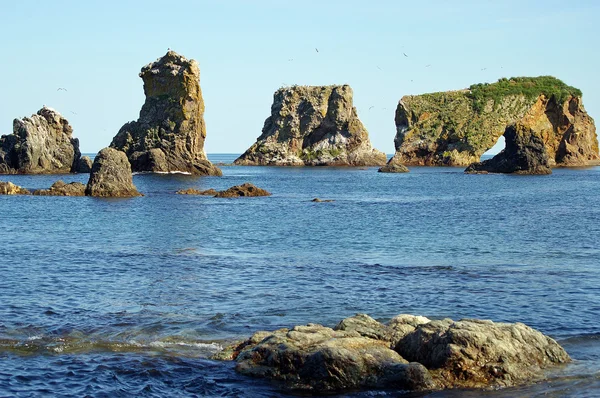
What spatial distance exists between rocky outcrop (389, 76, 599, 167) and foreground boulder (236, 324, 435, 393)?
15478 centimetres

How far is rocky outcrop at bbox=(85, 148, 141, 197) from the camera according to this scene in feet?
234

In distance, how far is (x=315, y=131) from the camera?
18050cm

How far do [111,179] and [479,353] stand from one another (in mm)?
59335

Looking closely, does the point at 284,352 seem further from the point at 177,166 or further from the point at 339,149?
the point at 339,149

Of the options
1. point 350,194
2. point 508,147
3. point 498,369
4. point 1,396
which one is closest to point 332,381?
point 498,369

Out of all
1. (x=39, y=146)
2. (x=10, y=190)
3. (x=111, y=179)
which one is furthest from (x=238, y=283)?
(x=39, y=146)

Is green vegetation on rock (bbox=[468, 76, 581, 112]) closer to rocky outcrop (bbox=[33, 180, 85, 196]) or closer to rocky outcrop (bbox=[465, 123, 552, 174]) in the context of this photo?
rocky outcrop (bbox=[465, 123, 552, 174])

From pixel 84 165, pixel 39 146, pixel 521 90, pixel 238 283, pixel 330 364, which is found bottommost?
pixel 238 283

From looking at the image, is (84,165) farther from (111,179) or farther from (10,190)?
(111,179)

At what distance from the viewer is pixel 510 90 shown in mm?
180000

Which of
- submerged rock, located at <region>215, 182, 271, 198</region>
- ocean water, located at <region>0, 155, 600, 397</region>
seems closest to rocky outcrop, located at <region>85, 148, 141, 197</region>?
submerged rock, located at <region>215, 182, 271, 198</region>

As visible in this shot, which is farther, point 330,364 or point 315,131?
point 315,131

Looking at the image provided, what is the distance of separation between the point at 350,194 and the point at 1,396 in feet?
233

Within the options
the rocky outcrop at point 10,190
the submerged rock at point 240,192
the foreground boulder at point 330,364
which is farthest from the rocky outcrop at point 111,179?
the foreground boulder at point 330,364
